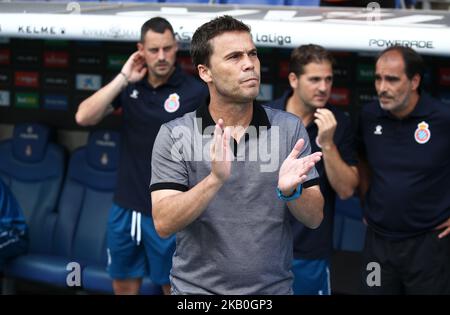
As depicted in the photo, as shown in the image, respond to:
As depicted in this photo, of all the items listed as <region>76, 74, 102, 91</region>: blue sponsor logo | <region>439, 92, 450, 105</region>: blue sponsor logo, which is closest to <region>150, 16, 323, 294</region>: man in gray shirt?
<region>439, 92, 450, 105</region>: blue sponsor logo

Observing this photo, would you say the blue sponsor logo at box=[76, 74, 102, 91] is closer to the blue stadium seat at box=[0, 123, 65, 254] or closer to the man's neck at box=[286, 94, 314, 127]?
the blue stadium seat at box=[0, 123, 65, 254]

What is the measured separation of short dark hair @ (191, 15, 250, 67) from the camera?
115 inches

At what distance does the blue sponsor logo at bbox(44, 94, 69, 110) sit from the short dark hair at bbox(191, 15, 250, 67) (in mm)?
3133

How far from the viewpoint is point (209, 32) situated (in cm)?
294

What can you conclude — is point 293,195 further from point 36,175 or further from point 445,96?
point 36,175

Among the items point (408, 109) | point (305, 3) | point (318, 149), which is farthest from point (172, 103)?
point (305, 3)

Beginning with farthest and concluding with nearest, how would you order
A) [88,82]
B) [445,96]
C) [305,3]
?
1. [88,82]
2. [305,3]
3. [445,96]

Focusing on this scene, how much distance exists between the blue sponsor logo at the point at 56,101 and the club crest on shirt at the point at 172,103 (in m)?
1.69

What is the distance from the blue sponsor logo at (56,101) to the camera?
5957mm

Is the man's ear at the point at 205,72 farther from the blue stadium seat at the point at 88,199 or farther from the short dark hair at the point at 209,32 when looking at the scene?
the blue stadium seat at the point at 88,199

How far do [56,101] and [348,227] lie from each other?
7.48 feet

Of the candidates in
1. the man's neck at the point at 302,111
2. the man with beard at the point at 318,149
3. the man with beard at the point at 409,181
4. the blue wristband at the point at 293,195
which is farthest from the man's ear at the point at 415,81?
the blue wristband at the point at 293,195

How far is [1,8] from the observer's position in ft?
15.4
